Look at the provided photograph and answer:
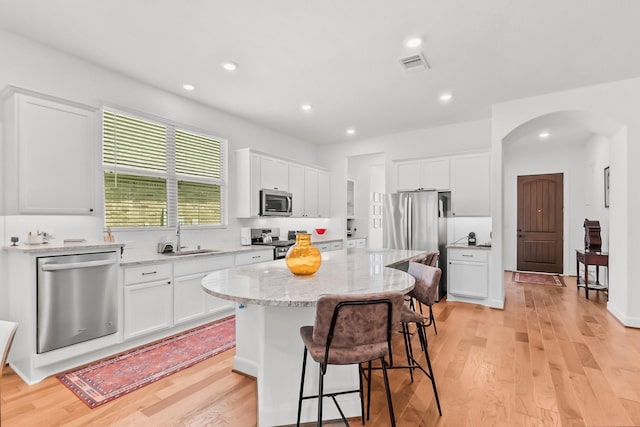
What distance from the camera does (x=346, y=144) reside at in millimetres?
6723

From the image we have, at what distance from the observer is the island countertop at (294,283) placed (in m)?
1.63

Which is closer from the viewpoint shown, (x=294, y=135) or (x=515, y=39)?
(x=515, y=39)

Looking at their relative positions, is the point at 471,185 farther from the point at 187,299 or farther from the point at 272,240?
the point at 187,299

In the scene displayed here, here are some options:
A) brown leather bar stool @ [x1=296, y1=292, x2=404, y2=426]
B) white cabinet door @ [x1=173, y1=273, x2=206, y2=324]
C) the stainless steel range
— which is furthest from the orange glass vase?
the stainless steel range

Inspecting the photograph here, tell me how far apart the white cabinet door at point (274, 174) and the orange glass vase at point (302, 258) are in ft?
10.0

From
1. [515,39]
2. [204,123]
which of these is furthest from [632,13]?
[204,123]

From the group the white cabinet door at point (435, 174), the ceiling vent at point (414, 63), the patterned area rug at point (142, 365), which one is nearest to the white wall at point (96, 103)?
the patterned area rug at point (142, 365)

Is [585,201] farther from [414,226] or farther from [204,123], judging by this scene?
[204,123]

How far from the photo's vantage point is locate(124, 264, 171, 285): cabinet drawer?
3.07 m

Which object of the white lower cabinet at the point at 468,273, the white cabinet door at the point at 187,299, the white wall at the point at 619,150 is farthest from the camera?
the white lower cabinet at the point at 468,273

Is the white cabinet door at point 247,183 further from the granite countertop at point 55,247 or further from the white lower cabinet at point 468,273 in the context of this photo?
the white lower cabinet at point 468,273

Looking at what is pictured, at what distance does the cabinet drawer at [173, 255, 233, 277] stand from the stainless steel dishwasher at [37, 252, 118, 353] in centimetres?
68

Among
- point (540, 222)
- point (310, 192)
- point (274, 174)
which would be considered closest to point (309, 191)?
point (310, 192)

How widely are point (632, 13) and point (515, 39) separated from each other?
0.80 m
